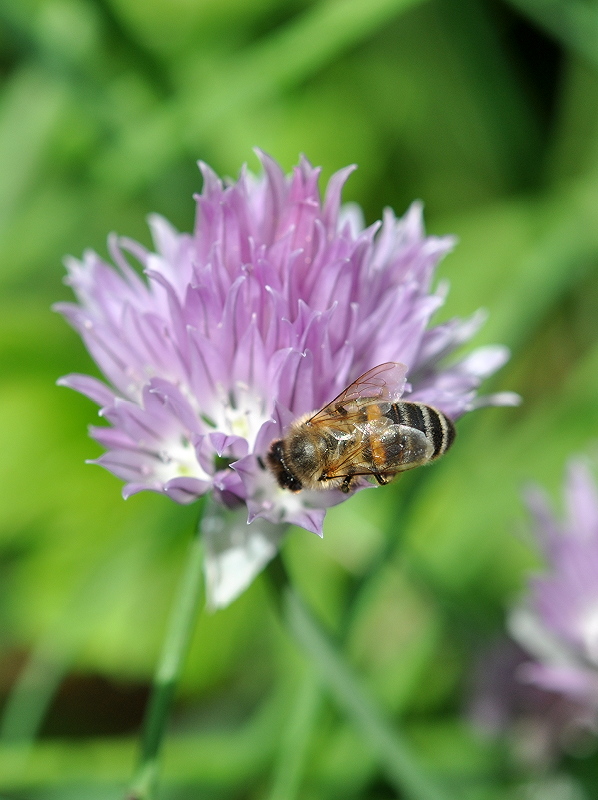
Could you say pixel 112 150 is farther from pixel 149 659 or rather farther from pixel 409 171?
pixel 149 659

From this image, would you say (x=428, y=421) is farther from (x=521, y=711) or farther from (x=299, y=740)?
(x=521, y=711)

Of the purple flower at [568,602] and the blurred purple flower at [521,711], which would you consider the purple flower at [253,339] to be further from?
the blurred purple flower at [521,711]

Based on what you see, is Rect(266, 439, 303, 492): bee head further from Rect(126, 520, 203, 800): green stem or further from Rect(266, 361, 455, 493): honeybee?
Rect(126, 520, 203, 800): green stem

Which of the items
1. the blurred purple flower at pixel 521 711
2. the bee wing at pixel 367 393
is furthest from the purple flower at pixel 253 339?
the blurred purple flower at pixel 521 711

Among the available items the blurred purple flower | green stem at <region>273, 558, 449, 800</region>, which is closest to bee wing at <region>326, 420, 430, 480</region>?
green stem at <region>273, 558, 449, 800</region>

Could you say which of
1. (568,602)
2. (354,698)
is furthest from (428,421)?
(568,602)

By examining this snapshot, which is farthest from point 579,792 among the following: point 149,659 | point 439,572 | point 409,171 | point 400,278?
point 409,171
